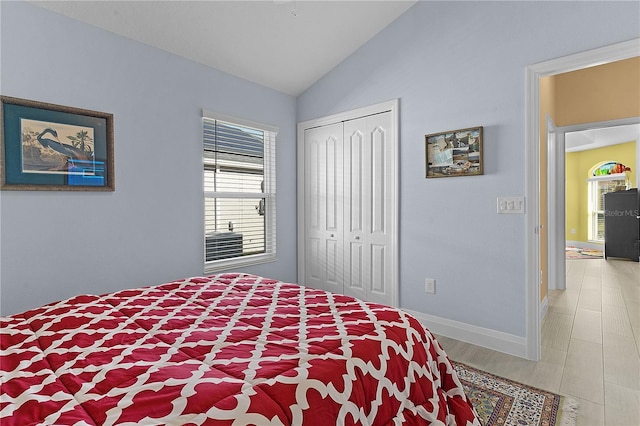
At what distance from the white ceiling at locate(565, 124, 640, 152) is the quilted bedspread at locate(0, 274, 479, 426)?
7.22 metres

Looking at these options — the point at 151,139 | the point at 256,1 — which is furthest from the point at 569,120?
the point at 151,139

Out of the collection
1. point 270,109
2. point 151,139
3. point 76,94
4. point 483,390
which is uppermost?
point 270,109

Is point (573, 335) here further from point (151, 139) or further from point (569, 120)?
point (151, 139)

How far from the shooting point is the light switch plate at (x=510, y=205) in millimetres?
2643

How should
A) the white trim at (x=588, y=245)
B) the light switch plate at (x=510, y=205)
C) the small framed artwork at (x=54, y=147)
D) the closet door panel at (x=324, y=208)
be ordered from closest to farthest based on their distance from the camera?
the small framed artwork at (x=54, y=147), the light switch plate at (x=510, y=205), the closet door panel at (x=324, y=208), the white trim at (x=588, y=245)

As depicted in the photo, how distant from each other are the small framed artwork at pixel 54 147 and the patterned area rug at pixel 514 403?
9.54 feet

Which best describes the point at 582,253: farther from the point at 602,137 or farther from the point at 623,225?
the point at 602,137

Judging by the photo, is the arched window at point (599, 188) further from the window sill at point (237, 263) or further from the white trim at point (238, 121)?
the window sill at point (237, 263)

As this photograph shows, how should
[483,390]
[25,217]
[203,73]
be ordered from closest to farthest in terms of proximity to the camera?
[483,390]
[25,217]
[203,73]

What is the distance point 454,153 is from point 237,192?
2141 millimetres

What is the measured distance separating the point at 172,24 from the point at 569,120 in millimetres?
4500

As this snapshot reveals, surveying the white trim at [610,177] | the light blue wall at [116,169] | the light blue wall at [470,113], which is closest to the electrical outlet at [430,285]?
the light blue wall at [470,113]

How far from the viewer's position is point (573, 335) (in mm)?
2982

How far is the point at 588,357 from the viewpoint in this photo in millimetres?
2555
